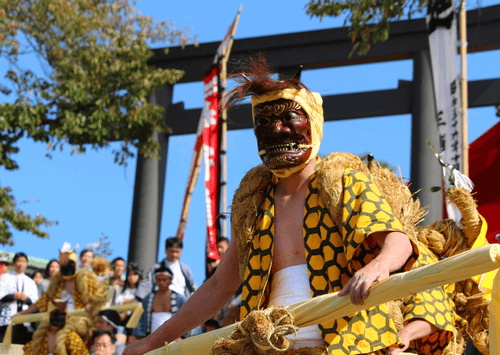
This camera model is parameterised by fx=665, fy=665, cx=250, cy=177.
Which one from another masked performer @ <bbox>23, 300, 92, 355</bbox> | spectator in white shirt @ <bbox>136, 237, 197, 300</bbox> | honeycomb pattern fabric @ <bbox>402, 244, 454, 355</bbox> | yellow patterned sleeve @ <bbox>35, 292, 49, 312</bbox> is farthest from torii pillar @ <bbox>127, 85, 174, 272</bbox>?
honeycomb pattern fabric @ <bbox>402, 244, 454, 355</bbox>

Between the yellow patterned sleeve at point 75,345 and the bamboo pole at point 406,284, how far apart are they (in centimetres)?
478

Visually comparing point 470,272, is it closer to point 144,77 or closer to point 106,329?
point 106,329

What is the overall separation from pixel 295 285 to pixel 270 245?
0.19 meters

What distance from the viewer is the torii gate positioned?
429 inches

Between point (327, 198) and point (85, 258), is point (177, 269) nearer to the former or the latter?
point (85, 258)

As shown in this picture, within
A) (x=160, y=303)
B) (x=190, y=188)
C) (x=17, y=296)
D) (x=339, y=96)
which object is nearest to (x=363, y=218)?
(x=160, y=303)

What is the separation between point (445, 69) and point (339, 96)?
5.60 meters

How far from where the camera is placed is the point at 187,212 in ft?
30.5

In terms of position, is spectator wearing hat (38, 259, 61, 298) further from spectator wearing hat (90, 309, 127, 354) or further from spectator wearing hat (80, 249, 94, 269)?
spectator wearing hat (90, 309, 127, 354)

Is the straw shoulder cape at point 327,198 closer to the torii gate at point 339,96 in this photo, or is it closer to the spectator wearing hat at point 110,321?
the spectator wearing hat at point 110,321

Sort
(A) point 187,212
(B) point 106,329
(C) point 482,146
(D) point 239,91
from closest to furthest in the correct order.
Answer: (D) point 239,91
(C) point 482,146
(B) point 106,329
(A) point 187,212

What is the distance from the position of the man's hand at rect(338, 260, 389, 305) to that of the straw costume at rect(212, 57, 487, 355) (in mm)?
172

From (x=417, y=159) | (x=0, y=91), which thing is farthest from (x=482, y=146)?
(x=0, y=91)

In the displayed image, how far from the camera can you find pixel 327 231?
7.60 feet
